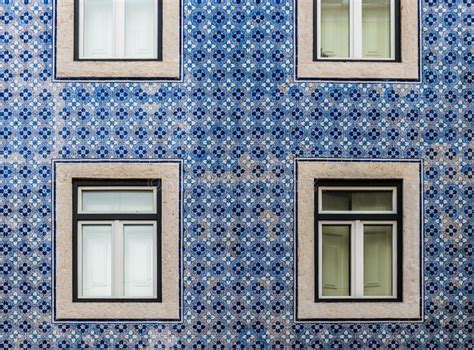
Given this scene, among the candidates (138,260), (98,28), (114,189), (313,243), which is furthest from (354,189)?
(98,28)

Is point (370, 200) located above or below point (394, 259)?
above

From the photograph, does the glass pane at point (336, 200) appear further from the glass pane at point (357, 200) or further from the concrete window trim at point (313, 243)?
the concrete window trim at point (313, 243)

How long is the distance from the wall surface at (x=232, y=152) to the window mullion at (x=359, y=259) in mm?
357

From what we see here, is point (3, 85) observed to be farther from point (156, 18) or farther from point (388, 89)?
point (388, 89)

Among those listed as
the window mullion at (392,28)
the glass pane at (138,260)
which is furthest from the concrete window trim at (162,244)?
the window mullion at (392,28)

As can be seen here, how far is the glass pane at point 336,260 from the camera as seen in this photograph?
707cm

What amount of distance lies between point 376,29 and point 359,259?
7.69ft

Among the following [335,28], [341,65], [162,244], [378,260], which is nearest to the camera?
[162,244]

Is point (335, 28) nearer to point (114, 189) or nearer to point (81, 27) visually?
point (81, 27)

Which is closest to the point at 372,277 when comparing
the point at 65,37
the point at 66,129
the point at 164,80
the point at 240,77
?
the point at 240,77

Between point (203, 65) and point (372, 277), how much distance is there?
8.85 feet

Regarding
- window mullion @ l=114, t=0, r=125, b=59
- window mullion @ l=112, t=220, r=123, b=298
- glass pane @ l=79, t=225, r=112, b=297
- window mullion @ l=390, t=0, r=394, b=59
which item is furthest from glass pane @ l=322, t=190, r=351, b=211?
window mullion @ l=114, t=0, r=125, b=59

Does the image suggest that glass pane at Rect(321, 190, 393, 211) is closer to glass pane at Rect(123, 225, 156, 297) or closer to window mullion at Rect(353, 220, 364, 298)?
window mullion at Rect(353, 220, 364, 298)

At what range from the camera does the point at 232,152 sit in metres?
6.93
